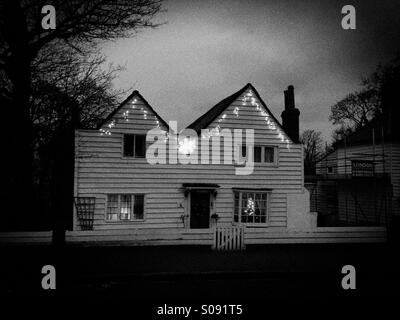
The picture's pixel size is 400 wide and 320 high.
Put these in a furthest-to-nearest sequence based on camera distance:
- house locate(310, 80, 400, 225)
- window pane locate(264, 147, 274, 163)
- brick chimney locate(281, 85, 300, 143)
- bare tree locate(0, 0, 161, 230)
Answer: house locate(310, 80, 400, 225), brick chimney locate(281, 85, 300, 143), window pane locate(264, 147, 274, 163), bare tree locate(0, 0, 161, 230)

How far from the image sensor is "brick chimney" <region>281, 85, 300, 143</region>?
1886 centimetres

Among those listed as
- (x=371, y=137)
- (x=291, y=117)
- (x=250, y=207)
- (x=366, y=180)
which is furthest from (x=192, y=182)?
(x=371, y=137)

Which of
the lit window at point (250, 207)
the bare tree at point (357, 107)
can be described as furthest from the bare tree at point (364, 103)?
the lit window at point (250, 207)

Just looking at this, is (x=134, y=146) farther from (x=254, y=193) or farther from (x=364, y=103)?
(x=364, y=103)

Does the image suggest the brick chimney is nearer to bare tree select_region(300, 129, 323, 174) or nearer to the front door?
the front door

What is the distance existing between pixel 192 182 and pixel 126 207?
359 cm

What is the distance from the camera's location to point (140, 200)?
16750 mm

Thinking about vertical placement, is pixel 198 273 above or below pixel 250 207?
below

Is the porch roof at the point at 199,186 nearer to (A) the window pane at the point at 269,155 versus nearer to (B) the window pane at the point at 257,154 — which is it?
(B) the window pane at the point at 257,154

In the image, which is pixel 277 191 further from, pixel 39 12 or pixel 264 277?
pixel 39 12

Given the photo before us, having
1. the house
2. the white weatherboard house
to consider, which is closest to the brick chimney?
the white weatherboard house

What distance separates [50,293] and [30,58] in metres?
10.2

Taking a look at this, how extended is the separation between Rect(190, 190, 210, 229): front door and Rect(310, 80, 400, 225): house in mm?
11363

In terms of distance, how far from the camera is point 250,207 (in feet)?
58.0
